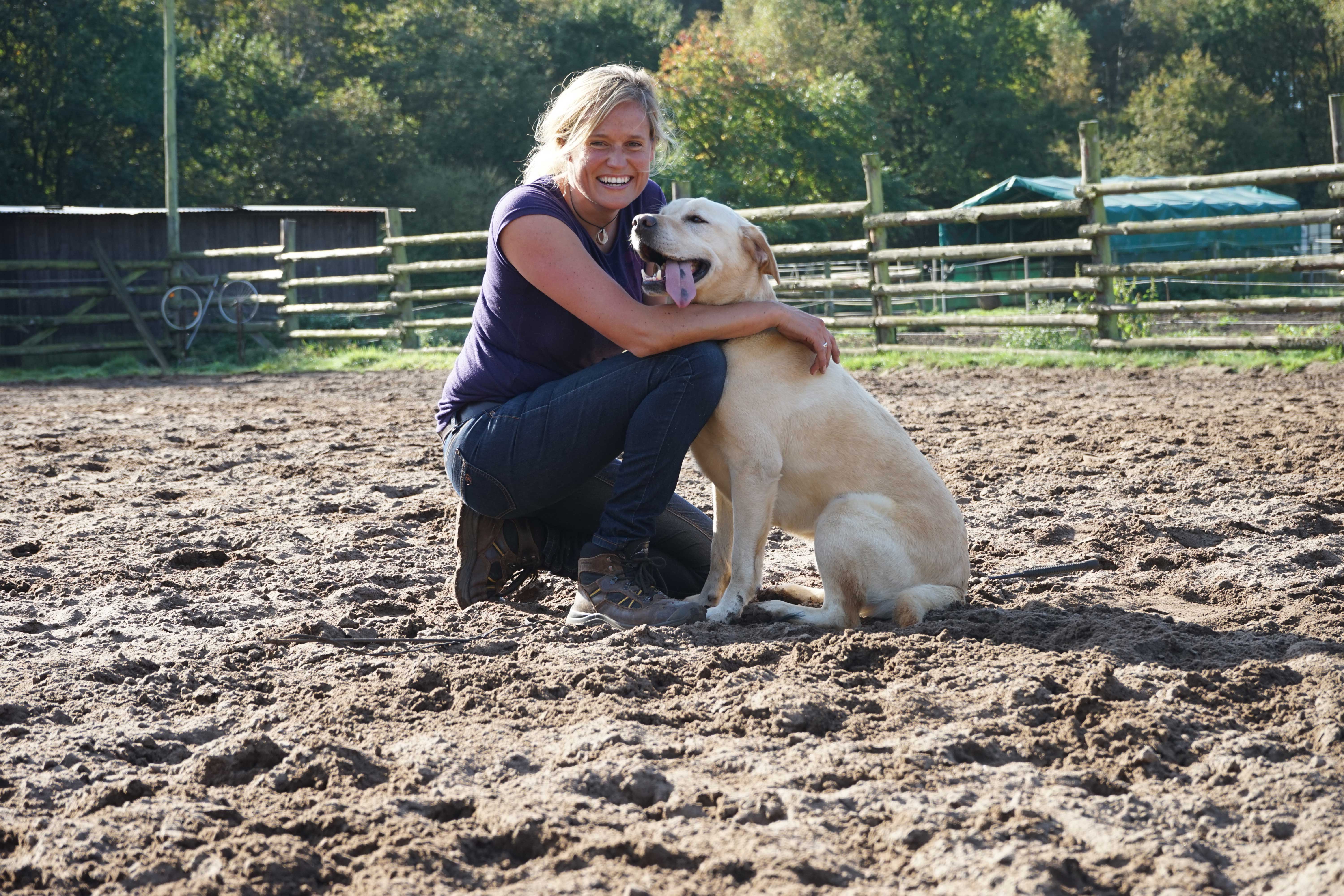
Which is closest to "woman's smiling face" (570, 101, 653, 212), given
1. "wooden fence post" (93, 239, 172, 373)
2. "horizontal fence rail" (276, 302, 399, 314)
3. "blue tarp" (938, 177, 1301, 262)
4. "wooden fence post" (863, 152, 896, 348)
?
"wooden fence post" (863, 152, 896, 348)

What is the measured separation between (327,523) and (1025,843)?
12.2 ft

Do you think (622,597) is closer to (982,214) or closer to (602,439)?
(602,439)

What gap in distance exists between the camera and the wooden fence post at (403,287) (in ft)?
52.2

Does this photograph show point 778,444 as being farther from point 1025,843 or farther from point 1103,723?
point 1025,843

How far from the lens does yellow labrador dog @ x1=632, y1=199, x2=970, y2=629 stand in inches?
135

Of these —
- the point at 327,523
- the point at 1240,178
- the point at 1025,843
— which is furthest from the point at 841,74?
the point at 1025,843

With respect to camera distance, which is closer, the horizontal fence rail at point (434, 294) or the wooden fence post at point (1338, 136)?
the wooden fence post at point (1338, 136)

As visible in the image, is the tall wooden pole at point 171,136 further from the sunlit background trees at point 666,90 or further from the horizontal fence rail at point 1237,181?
the horizontal fence rail at point 1237,181

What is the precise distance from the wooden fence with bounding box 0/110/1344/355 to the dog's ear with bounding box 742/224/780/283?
5.89 m

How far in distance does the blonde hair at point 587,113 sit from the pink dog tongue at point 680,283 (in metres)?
0.39

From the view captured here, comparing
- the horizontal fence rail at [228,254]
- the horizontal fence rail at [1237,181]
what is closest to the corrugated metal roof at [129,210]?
the horizontal fence rail at [228,254]

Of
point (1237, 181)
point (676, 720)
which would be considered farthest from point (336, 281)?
point (676, 720)

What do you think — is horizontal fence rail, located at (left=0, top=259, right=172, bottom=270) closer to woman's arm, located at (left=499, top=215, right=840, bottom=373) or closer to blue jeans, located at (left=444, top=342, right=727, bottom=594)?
blue jeans, located at (left=444, top=342, right=727, bottom=594)

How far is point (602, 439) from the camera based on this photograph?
11.8ft
